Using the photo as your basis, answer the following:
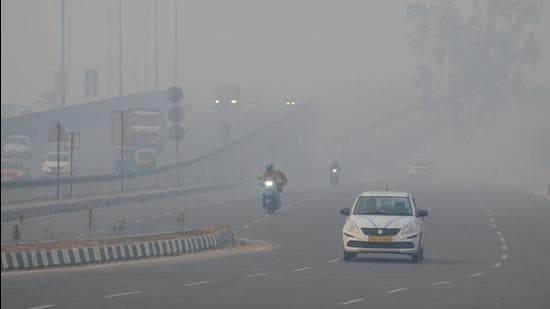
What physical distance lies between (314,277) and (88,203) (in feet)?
106

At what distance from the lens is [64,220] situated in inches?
1762

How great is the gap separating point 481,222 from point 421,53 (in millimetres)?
118181

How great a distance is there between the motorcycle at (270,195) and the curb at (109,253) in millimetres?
14412

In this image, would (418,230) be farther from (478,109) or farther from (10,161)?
(478,109)

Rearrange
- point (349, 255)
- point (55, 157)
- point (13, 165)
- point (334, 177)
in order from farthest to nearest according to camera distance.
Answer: point (334, 177) → point (55, 157) → point (13, 165) → point (349, 255)

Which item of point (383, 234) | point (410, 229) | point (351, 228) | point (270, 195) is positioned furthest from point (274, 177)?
point (383, 234)

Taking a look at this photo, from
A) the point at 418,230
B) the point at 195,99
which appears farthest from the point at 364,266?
the point at 195,99

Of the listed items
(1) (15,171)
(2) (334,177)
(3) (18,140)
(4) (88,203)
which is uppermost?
(3) (18,140)

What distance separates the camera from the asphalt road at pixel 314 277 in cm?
1948

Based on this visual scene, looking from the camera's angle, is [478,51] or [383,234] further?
[478,51]

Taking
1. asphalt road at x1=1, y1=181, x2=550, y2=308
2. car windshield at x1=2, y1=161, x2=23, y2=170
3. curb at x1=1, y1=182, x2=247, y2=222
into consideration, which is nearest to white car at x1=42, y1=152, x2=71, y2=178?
car windshield at x1=2, y1=161, x2=23, y2=170

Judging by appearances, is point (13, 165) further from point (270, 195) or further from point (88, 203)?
point (270, 195)

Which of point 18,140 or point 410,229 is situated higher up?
point 18,140

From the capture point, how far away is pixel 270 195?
160 ft
